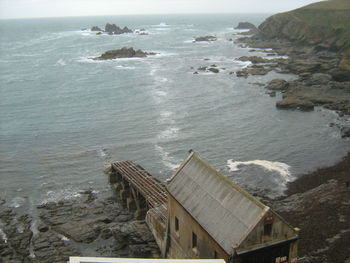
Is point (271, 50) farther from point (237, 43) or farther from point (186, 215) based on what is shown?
point (186, 215)

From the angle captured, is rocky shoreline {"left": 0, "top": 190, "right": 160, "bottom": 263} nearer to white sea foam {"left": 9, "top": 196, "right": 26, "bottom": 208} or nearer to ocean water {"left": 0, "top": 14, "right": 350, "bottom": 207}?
white sea foam {"left": 9, "top": 196, "right": 26, "bottom": 208}

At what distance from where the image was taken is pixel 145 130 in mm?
59938

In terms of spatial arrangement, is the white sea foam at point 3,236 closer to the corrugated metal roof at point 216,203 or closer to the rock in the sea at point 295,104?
the corrugated metal roof at point 216,203

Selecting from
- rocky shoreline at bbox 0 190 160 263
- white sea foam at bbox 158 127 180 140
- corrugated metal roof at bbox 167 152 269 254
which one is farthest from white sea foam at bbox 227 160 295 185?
corrugated metal roof at bbox 167 152 269 254

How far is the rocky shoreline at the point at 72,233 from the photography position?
3203 centimetres

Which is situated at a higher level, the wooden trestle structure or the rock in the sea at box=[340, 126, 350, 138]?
the rock in the sea at box=[340, 126, 350, 138]

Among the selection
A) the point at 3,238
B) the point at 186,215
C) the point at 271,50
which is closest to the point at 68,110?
the point at 3,238

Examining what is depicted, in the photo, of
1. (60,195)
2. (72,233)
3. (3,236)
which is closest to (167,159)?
(60,195)

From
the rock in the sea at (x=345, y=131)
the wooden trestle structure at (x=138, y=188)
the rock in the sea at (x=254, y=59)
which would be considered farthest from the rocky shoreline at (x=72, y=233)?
the rock in the sea at (x=254, y=59)

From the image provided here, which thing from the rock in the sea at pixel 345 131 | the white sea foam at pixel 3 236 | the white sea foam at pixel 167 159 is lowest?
the white sea foam at pixel 3 236

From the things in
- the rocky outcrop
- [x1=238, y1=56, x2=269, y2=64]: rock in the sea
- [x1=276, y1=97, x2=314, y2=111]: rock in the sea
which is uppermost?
[x1=238, y1=56, x2=269, y2=64]: rock in the sea

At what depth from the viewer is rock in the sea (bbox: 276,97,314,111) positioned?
6731 centimetres

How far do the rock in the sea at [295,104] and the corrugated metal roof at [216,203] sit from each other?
4707cm

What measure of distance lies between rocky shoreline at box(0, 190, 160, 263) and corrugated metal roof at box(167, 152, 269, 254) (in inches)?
344
